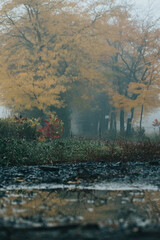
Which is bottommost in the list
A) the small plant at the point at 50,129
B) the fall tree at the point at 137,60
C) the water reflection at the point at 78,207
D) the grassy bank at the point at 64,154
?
the water reflection at the point at 78,207

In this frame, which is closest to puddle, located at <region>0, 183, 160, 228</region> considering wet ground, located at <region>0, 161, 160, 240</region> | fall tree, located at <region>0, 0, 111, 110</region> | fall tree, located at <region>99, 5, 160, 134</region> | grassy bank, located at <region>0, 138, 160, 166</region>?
wet ground, located at <region>0, 161, 160, 240</region>

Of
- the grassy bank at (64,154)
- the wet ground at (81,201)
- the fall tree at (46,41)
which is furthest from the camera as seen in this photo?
the fall tree at (46,41)

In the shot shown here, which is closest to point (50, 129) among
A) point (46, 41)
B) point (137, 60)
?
point (46, 41)

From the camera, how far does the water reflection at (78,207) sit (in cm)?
506

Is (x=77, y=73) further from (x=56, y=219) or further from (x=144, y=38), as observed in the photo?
(x=56, y=219)

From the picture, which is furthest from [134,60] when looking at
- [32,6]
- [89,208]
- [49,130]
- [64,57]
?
[89,208]

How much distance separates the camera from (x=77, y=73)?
87.6ft

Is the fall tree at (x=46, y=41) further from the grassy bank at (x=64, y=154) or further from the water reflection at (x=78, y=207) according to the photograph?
the water reflection at (x=78, y=207)

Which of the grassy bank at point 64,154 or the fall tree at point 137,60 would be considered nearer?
the grassy bank at point 64,154

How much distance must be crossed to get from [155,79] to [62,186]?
2056 cm

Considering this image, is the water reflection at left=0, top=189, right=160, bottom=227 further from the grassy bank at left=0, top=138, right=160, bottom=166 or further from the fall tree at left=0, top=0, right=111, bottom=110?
the fall tree at left=0, top=0, right=111, bottom=110

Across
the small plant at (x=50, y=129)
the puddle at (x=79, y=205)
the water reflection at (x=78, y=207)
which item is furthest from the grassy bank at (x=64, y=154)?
the small plant at (x=50, y=129)

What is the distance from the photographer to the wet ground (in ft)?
14.9

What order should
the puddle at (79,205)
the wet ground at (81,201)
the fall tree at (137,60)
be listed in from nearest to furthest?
the wet ground at (81,201) → the puddle at (79,205) → the fall tree at (137,60)
